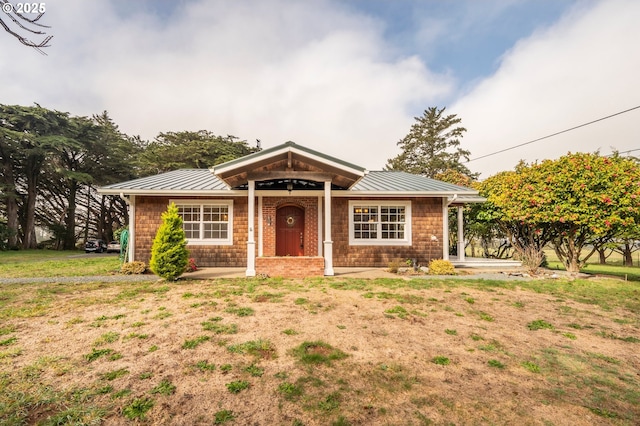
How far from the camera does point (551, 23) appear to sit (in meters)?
12.3

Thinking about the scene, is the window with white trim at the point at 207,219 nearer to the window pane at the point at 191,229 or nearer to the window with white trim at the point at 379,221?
the window pane at the point at 191,229

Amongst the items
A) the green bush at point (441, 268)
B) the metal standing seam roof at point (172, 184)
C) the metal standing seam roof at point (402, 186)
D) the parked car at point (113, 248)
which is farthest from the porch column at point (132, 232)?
the parked car at point (113, 248)

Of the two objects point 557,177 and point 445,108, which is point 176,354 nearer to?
point 557,177

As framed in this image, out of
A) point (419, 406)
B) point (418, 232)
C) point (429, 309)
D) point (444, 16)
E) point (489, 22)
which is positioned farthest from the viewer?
point (418, 232)

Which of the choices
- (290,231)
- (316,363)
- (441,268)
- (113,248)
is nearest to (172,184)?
(290,231)

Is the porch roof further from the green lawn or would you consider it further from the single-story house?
the green lawn

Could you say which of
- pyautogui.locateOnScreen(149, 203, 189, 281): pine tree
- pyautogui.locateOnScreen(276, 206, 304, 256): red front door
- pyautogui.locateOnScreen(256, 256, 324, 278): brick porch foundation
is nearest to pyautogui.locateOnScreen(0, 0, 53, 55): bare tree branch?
pyautogui.locateOnScreen(149, 203, 189, 281): pine tree

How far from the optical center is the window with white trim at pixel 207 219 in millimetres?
11445

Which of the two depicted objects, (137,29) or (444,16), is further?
(444,16)

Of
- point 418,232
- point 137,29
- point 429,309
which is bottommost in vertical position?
point 429,309

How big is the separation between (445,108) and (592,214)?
1068 inches

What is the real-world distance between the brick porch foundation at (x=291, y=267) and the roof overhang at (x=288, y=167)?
2.75 meters

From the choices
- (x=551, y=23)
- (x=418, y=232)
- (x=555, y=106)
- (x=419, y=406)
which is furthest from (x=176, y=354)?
(x=555, y=106)

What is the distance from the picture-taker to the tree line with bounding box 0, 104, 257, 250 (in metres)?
23.1
